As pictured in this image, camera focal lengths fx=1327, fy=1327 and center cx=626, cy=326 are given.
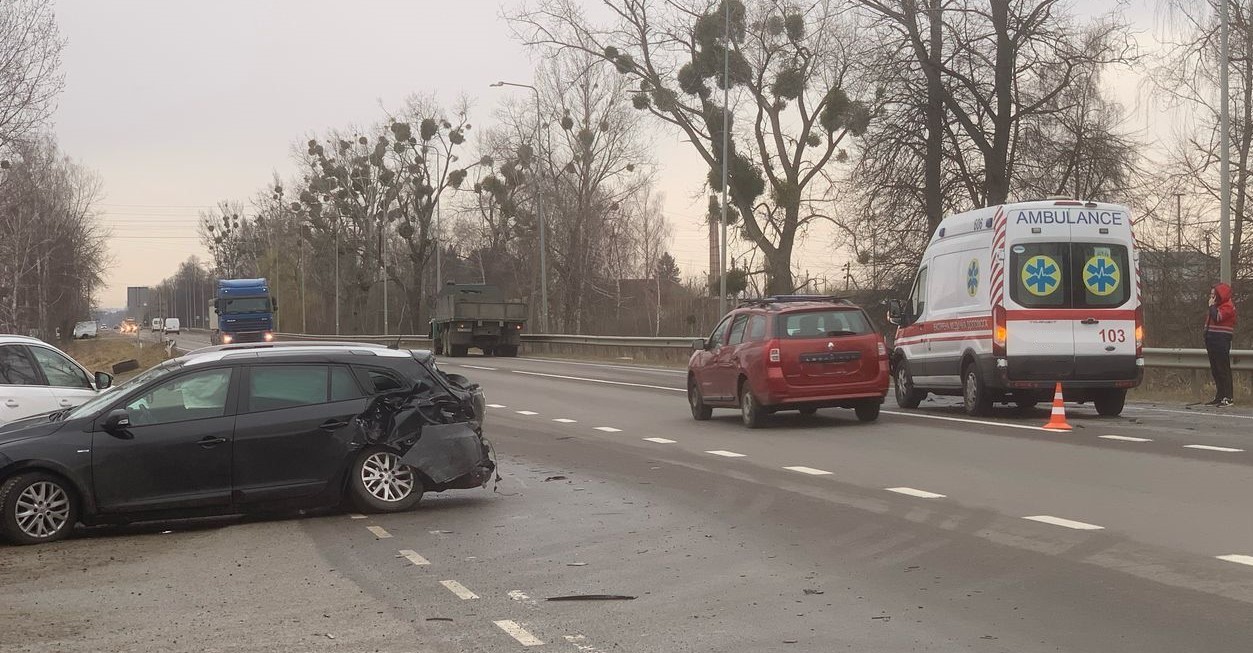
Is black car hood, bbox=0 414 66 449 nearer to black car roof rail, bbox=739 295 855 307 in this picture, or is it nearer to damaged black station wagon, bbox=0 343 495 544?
damaged black station wagon, bbox=0 343 495 544

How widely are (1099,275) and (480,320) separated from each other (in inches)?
1355

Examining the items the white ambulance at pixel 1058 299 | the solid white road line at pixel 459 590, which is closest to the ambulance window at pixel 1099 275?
the white ambulance at pixel 1058 299

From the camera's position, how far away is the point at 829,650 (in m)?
5.88

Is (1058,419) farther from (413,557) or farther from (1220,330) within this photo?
(413,557)

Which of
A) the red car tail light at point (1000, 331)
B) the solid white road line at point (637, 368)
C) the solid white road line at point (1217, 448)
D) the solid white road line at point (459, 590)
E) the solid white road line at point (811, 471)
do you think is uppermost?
the red car tail light at point (1000, 331)

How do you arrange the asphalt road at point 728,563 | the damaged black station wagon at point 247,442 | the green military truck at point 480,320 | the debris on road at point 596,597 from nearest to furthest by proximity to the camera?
the asphalt road at point 728,563 < the debris on road at point 596,597 < the damaged black station wagon at point 247,442 < the green military truck at point 480,320

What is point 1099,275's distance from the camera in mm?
16953

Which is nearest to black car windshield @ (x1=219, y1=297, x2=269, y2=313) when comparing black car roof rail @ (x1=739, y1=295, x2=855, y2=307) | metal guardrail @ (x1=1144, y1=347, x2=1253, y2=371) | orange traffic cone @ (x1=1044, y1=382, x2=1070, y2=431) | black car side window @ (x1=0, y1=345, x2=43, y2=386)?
black car roof rail @ (x1=739, y1=295, x2=855, y2=307)

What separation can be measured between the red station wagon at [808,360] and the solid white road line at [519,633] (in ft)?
34.1

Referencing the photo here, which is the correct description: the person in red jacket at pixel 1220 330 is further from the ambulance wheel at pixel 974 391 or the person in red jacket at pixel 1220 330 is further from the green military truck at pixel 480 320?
the green military truck at pixel 480 320

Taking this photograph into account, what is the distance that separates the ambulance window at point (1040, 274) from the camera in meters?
16.8

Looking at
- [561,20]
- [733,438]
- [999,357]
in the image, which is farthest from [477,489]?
[561,20]

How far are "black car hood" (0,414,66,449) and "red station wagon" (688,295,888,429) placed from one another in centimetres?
902

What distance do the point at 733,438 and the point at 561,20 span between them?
32171 mm
